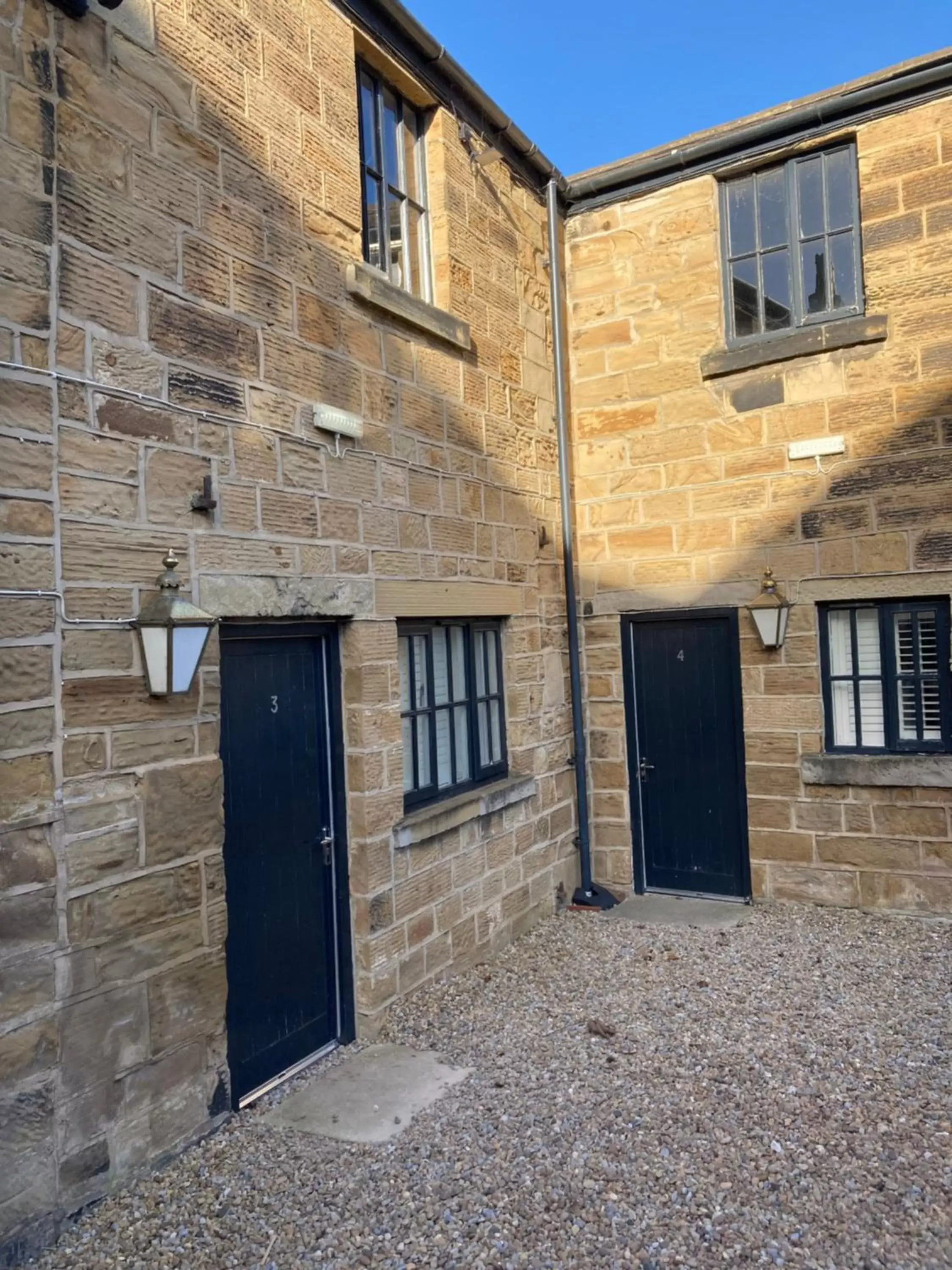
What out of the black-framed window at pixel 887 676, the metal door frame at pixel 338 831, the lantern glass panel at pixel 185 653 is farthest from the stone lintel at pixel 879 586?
the lantern glass panel at pixel 185 653

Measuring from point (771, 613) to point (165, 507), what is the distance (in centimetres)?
421

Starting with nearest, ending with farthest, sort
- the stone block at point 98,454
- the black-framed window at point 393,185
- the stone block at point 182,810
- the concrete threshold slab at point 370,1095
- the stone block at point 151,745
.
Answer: the stone block at point 98,454, the stone block at point 151,745, the stone block at point 182,810, the concrete threshold slab at point 370,1095, the black-framed window at point 393,185

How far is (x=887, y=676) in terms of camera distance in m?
6.07

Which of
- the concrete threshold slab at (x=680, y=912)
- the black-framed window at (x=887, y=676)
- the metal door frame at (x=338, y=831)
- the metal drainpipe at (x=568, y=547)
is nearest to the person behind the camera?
the metal door frame at (x=338, y=831)

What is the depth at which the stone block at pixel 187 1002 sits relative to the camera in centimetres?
340

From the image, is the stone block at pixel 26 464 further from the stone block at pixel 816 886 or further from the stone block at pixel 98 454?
the stone block at pixel 816 886

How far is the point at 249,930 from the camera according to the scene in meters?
3.99

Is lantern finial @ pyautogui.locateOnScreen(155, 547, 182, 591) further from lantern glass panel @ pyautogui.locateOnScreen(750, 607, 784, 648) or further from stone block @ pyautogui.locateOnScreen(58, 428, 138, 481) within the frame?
lantern glass panel @ pyautogui.locateOnScreen(750, 607, 784, 648)

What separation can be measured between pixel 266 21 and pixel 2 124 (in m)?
1.79

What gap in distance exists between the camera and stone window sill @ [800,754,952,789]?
19.1ft

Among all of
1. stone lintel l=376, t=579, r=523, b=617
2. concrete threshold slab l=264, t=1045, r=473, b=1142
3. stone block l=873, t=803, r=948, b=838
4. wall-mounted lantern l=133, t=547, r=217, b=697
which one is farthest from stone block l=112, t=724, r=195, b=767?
stone block l=873, t=803, r=948, b=838

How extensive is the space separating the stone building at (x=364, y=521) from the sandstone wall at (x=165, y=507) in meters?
0.02

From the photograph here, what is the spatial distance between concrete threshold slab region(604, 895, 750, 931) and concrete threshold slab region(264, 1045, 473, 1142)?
238 centimetres

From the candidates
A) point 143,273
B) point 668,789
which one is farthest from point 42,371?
point 668,789
